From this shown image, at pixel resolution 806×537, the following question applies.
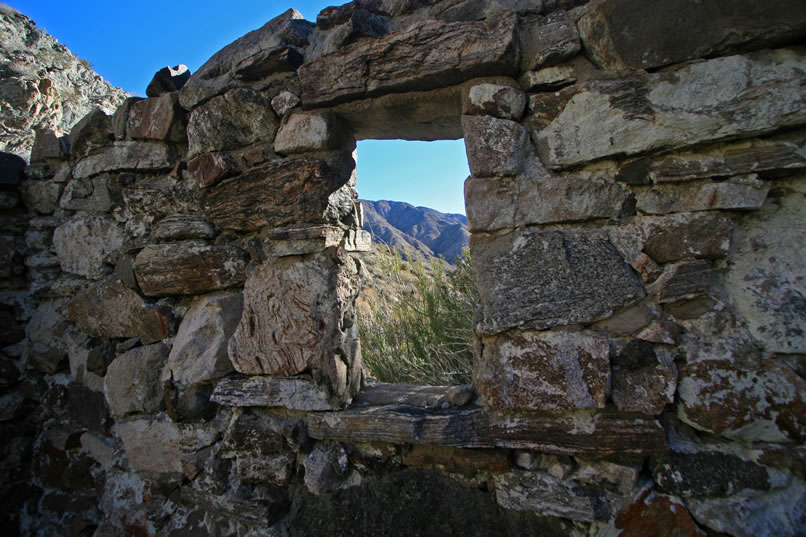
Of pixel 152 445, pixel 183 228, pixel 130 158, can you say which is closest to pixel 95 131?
pixel 130 158

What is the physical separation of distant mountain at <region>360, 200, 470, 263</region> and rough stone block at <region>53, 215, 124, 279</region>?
28.2ft

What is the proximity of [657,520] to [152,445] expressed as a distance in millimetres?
1733

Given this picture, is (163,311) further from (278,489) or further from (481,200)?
(481,200)

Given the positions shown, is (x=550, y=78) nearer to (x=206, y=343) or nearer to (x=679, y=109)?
(x=679, y=109)

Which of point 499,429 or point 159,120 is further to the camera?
point 159,120

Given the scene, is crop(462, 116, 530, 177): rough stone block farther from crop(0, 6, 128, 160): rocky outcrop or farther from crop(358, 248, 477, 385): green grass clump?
crop(0, 6, 128, 160): rocky outcrop

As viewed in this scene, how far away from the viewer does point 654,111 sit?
1094mm

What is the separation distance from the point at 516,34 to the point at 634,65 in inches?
13.3

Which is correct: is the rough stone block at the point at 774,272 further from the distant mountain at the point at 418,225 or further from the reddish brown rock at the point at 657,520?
the distant mountain at the point at 418,225

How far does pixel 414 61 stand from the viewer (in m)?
1.29

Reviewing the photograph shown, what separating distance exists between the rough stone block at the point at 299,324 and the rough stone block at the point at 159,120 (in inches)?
29.9

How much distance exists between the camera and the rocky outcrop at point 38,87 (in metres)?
2.98

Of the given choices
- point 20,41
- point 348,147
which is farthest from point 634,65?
point 20,41

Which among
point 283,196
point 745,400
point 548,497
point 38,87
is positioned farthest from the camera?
point 38,87
